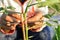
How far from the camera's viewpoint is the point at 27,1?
0.73 metres

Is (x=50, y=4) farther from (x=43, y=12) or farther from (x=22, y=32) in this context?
(x=22, y=32)

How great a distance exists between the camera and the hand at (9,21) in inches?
28.4

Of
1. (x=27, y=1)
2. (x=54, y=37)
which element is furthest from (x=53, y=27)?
(x=27, y=1)

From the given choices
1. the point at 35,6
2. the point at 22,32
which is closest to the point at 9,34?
the point at 22,32

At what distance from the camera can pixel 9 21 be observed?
725mm

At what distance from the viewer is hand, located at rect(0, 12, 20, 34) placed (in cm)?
72

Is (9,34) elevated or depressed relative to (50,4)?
depressed

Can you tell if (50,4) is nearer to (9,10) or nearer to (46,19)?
(46,19)

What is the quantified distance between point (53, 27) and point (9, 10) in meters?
0.19

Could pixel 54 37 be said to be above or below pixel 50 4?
below

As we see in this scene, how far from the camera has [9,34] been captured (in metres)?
0.73

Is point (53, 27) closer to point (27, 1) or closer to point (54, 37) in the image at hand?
point (54, 37)

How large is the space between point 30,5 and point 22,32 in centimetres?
11

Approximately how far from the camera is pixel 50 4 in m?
0.74
